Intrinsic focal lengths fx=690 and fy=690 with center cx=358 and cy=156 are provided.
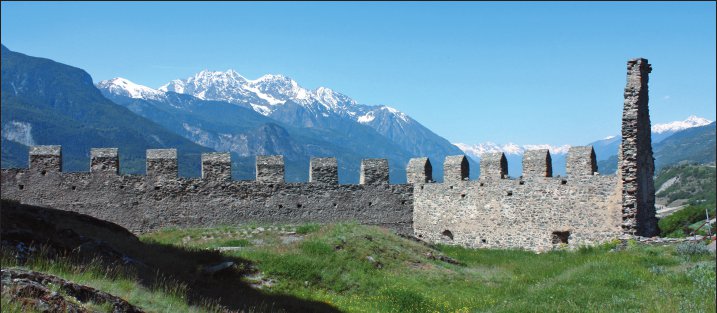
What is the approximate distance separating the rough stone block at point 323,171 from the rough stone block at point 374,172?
137 cm

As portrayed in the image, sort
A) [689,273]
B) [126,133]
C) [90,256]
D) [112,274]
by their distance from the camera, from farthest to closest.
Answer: [126,133], [689,273], [90,256], [112,274]

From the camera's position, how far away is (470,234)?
89.5ft

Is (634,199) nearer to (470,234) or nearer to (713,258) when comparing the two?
(713,258)

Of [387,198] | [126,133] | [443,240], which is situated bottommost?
[443,240]

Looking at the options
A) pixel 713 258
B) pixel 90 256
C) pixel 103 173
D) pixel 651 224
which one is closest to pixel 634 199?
pixel 651 224

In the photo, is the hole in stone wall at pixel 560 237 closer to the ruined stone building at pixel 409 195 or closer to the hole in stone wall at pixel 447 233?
the ruined stone building at pixel 409 195

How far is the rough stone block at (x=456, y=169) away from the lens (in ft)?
90.5

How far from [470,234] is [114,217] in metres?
13.5

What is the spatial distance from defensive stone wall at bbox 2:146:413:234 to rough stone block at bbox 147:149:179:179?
0.04m

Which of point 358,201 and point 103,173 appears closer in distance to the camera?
point 103,173

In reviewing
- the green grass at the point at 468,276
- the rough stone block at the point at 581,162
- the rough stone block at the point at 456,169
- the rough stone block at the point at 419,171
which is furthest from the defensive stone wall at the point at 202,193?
the rough stone block at the point at 581,162

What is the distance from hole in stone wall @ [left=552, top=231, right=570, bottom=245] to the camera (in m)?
24.4

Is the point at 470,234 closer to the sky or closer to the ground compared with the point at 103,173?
closer to the ground

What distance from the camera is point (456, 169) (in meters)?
27.7
